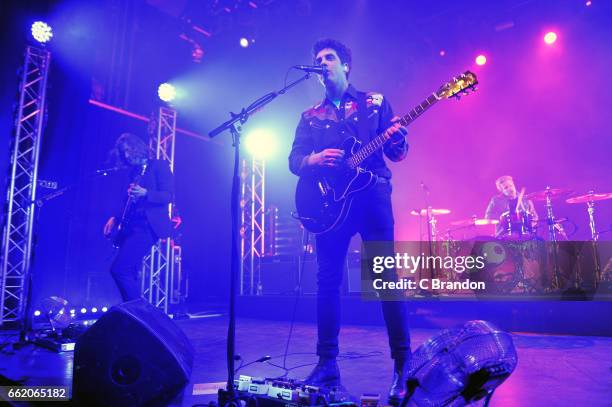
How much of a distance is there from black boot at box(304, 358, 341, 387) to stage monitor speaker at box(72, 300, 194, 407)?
0.80 m

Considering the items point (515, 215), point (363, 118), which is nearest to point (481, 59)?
point (515, 215)

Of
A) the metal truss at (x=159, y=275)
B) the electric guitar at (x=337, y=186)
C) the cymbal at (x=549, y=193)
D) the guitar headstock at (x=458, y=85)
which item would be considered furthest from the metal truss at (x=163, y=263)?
the cymbal at (x=549, y=193)

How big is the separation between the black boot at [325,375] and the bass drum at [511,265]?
4.23 meters

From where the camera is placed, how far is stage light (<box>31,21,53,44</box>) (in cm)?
653

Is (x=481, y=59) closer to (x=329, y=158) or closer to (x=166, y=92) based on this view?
(x=166, y=92)

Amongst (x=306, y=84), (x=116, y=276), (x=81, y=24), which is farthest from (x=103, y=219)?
(x=306, y=84)

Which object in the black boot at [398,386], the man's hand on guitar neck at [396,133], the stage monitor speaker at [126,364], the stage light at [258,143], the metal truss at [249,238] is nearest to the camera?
the stage monitor speaker at [126,364]

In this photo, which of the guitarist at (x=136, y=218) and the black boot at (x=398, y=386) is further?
the guitarist at (x=136, y=218)

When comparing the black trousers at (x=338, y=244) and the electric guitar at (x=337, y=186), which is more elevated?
the electric guitar at (x=337, y=186)

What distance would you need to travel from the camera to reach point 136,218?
14.3ft

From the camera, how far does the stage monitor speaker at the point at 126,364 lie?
1.87m

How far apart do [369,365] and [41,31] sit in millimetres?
7275

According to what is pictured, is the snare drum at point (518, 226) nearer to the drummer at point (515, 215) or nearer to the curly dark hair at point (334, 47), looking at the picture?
the drummer at point (515, 215)

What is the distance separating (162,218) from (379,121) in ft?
9.33
